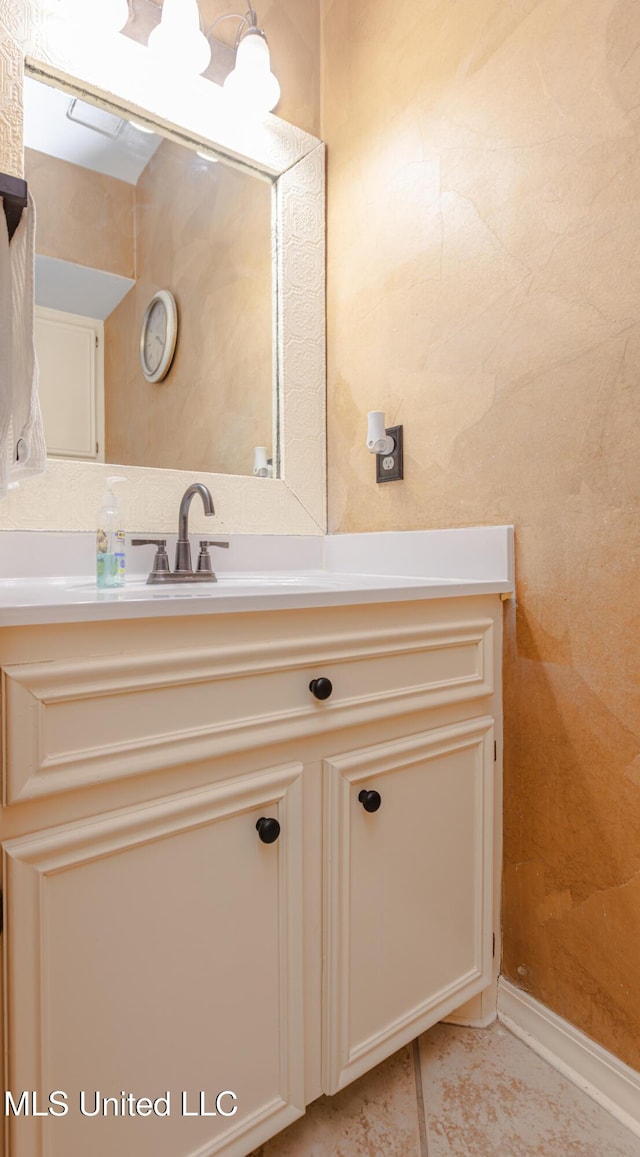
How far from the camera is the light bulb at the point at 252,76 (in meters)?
1.32

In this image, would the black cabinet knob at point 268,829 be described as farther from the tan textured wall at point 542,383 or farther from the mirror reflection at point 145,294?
the mirror reflection at point 145,294

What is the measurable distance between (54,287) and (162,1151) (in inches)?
54.9

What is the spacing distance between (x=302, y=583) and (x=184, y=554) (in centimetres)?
26

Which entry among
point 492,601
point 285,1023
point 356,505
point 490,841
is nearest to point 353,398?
point 356,505

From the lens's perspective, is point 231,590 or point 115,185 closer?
point 231,590

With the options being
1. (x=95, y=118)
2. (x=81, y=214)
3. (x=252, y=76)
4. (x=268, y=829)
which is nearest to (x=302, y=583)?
(x=268, y=829)

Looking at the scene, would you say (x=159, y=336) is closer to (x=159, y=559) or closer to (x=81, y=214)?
(x=81, y=214)

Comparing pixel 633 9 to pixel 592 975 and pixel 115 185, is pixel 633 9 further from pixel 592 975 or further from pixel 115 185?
pixel 592 975

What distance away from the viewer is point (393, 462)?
1.33 metres

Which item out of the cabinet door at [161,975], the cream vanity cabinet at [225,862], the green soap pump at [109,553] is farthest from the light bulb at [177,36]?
the cabinet door at [161,975]

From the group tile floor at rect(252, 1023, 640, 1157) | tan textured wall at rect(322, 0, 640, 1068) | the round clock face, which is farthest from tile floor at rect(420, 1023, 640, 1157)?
the round clock face

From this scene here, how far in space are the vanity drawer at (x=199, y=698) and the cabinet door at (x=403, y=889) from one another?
92mm

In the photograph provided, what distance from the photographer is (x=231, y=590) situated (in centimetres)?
105

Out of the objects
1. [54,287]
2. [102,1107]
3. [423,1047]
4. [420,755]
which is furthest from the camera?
[54,287]
